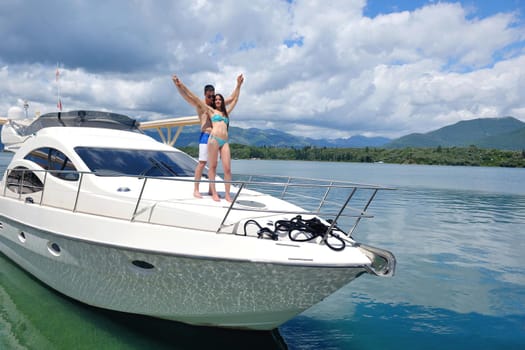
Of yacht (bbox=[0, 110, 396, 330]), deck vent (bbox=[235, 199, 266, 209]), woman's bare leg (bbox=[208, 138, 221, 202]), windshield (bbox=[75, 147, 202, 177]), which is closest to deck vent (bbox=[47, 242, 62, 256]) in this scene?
yacht (bbox=[0, 110, 396, 330])

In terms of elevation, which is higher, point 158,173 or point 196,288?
point 158,173

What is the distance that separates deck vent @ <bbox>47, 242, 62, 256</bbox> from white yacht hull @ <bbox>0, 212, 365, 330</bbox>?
9 cm

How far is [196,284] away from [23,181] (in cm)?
435

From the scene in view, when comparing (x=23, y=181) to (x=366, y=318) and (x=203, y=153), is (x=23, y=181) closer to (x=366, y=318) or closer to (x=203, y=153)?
(x=203, y=153)

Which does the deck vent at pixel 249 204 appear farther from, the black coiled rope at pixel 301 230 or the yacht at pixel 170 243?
the black coiled rope at pixel 301 230

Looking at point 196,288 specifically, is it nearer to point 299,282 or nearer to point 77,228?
point 299,282

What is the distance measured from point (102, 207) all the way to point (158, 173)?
1229mm

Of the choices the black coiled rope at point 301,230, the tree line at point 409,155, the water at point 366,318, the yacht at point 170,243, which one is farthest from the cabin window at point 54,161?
the tree line at point 409,155

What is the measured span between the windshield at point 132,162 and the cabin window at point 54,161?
0.25 metres

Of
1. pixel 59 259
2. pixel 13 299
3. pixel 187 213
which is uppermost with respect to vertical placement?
pixel 187 213

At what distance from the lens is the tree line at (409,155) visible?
10080 cm

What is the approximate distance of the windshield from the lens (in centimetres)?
578

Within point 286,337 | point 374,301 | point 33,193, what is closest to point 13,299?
point 33,193

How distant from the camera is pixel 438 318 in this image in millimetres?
6102
